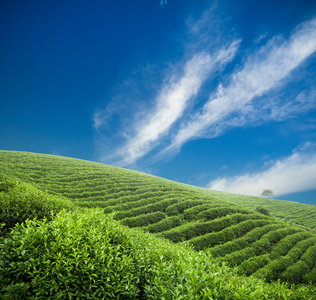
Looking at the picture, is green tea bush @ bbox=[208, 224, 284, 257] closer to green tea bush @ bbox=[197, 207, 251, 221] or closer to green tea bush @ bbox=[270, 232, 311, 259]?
green tea bush @ bbox=[270, 232, 311, 259]

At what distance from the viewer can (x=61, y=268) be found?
3.65 meters

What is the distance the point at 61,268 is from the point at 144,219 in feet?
38.7

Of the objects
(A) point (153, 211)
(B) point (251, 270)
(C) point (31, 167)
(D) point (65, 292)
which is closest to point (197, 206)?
(A) point (153, 211)

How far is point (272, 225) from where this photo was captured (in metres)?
16.5

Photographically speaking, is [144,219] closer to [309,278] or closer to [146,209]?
[146,209]

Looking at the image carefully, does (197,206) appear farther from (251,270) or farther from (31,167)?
(31,167)

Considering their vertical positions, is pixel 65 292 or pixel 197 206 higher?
pixel 197 206

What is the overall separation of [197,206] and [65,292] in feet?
51.3

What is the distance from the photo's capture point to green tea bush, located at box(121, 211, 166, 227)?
558 inches

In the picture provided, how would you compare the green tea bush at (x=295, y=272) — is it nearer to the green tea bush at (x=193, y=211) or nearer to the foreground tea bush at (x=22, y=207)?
the green tea bush at (x=193, y=211)

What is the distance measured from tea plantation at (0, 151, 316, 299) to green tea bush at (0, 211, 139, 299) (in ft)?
0.07

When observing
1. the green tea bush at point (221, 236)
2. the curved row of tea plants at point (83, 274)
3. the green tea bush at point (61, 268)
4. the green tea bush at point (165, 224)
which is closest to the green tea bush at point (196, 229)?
the green tea bush at point (221, 236)

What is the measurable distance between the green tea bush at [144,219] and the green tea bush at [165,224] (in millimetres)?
673

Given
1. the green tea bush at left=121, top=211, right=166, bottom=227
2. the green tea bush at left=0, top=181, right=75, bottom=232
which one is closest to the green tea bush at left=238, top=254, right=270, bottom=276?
the green tea bush at left=121, top=211, right=166, bottom=227
